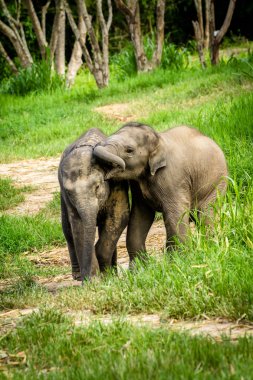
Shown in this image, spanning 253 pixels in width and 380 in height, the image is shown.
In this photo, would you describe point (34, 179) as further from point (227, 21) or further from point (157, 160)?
point (227, 21)

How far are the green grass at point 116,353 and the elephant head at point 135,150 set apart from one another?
1768mm

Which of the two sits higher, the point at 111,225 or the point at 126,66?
the point at 111,225

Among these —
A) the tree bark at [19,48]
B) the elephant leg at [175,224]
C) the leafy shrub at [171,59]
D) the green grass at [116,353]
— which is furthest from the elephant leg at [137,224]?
the tree bark at [19,48]

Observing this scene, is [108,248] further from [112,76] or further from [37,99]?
[112,76]

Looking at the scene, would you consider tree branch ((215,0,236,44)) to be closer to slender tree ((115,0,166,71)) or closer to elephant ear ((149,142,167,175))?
slender tree ((115,0,166,71))

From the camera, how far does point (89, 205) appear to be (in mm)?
6438

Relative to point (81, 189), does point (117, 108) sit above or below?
below

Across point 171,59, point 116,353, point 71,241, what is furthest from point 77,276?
point 171,59

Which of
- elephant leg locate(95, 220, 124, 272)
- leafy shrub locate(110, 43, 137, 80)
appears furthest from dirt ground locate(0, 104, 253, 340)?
leafy shrub locate(110, 43, 137, 80)

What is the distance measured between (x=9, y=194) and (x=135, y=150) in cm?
473

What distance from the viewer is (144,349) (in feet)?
14.2

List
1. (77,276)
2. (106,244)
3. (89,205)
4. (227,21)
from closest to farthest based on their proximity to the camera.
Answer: (89,205), (106,244), (77,276), (227,21)

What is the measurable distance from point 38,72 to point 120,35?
11.5 metres

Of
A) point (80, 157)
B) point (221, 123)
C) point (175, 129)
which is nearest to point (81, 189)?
point (80, 157)
